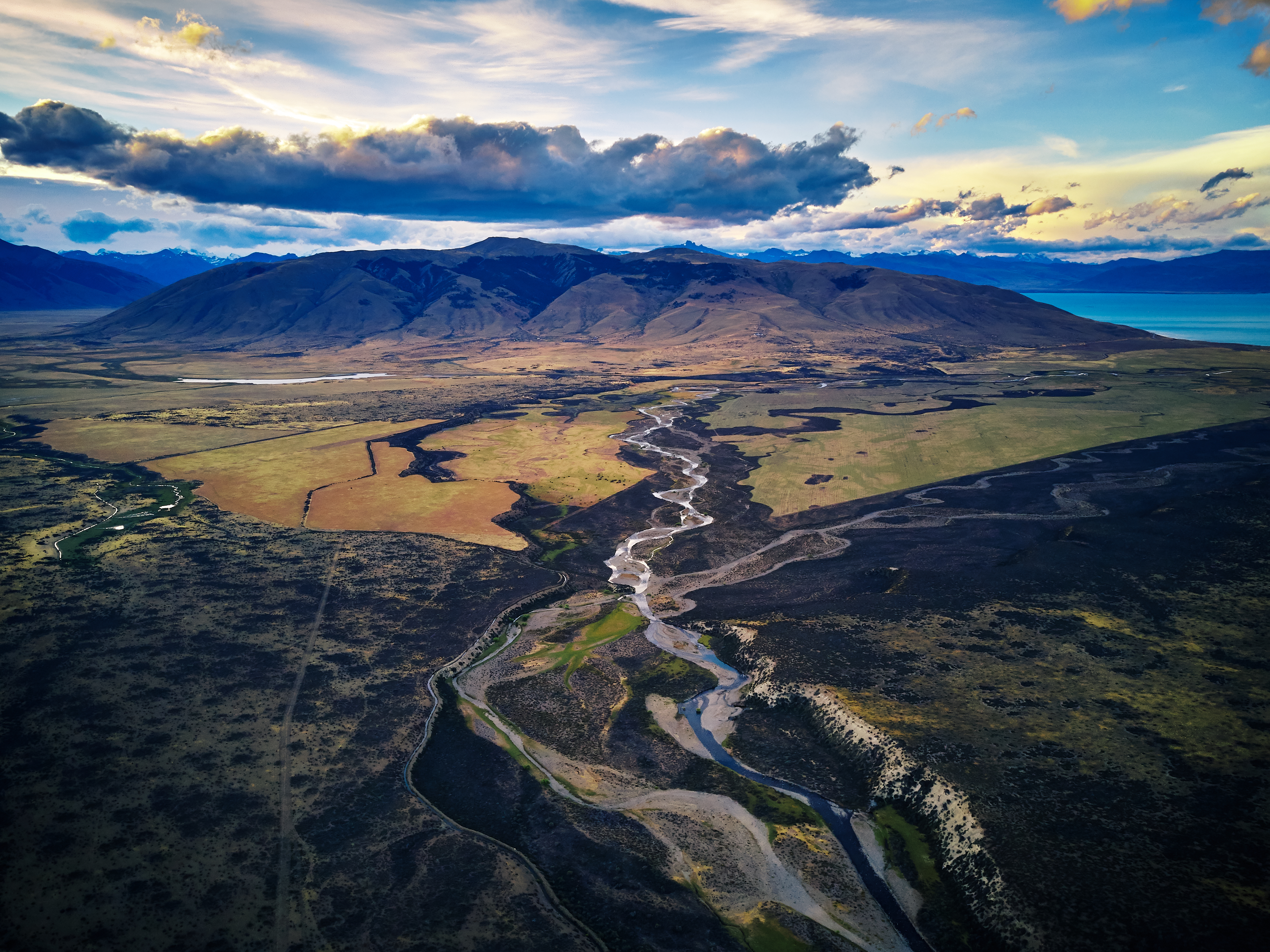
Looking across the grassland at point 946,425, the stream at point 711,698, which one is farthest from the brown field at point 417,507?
the grassland at point 946,425

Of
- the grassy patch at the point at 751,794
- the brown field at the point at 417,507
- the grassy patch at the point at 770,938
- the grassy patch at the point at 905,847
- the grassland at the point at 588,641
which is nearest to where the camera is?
the grassy patch at the point at 770,938

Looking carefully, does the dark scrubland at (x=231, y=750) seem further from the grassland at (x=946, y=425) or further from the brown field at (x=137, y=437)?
the grassland at (x=946, y=425)

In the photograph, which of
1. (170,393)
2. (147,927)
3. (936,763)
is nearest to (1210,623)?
(936,763)

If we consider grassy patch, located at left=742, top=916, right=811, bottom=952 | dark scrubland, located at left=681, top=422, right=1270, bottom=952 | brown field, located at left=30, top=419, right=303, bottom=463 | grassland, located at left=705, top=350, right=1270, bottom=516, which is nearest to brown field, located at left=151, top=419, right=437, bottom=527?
brown field, located at left=30, top=419, right=303, bottom=463

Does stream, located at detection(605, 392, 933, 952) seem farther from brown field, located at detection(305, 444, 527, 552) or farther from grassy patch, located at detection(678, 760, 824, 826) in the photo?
brown field, located at detection(305, 444, 527, 552)

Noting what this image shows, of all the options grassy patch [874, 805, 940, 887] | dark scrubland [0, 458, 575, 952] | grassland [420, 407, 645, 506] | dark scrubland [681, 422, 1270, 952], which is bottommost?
grassy patch [874, 805, 940, 887]

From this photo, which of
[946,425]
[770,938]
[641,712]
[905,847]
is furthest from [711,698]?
[946,425]

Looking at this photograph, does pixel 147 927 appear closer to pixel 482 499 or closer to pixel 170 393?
Answer: pixel 482 499
